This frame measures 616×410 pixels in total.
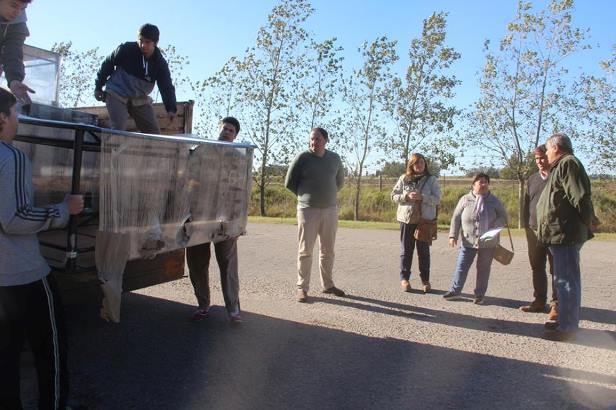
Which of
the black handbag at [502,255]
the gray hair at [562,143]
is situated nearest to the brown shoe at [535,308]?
the black handbag at [502,255]

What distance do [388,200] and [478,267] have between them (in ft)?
63.0

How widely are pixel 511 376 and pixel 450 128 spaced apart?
17782 mm

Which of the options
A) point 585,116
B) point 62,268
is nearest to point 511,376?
point 62,268

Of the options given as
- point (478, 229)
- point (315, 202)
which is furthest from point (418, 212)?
point (315, 202)

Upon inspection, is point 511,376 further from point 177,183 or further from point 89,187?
point 89,187

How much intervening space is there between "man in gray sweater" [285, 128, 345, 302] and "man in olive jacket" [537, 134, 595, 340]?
248cm

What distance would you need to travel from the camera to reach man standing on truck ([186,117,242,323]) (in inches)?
201

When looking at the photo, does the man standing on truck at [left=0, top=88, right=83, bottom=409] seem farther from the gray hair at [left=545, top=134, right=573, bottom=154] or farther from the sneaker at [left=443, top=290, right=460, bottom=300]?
the sneaker at [left=443, top=290, right=460, bottom=300]

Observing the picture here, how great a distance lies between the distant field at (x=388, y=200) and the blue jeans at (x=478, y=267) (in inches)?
553

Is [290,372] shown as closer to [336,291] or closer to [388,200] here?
[336,291]

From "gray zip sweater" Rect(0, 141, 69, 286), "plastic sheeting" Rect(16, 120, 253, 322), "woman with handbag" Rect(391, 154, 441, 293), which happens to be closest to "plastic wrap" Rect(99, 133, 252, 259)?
"plastic sheeting" Rect(16, 120, 253, 322)

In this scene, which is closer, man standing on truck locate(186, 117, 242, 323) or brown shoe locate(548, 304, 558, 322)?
man standing on truck locate(186, 117, 242, 323)

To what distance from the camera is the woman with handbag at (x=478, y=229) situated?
6395mm

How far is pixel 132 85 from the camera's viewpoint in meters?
5.54
